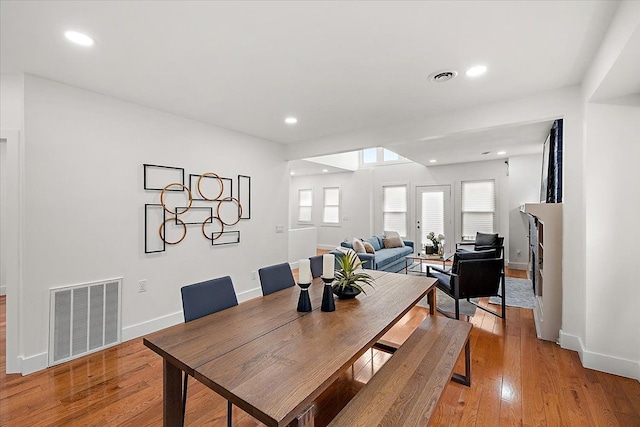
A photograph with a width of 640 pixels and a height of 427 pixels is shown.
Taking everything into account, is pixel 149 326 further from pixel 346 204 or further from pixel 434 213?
pixel 434 213

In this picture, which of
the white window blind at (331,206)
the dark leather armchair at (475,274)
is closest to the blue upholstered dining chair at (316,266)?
the dark leather armchair at (475,274)

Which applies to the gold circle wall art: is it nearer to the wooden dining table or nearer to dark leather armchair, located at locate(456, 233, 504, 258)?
the wooden dining table

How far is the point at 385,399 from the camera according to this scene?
1449mm

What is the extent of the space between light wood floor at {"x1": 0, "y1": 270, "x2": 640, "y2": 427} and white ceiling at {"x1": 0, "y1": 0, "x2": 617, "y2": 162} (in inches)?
99.2

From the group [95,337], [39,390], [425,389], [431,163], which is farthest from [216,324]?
[431,163]

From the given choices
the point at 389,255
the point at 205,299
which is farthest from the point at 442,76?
the point at 389,255

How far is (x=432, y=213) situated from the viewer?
7.56m

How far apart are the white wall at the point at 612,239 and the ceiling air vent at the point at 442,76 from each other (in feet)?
3.81

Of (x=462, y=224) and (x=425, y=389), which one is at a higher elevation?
(x=462, y=224)

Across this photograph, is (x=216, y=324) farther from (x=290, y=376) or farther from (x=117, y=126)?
(x=117, y=126)

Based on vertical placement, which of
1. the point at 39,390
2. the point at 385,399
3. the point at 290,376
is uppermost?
the point at 290,376

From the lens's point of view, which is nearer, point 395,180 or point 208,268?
point 208,268

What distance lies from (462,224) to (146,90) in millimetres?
6932

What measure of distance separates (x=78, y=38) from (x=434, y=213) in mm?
7333
